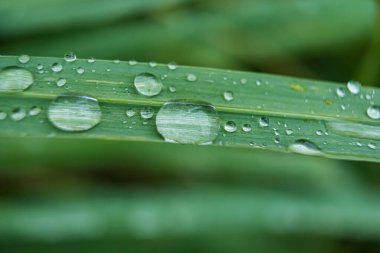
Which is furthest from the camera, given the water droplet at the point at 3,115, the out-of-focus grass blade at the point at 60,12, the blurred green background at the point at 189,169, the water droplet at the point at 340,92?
the out-of-focus grass blade at the point at 60,12

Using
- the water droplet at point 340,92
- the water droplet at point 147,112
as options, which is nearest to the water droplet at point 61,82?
the water droplet at point 147,112

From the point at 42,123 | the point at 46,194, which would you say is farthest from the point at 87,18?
the point at 42,123

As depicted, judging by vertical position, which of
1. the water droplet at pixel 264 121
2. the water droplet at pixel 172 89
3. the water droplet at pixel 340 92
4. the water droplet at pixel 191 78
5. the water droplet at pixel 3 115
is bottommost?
the water droplet at pixel 3 115

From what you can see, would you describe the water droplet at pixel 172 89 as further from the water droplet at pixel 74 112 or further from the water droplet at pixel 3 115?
the water droplet at pixel 3 115

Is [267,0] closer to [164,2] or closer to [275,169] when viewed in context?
[164,2]

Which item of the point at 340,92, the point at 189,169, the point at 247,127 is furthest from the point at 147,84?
the point at 189,169

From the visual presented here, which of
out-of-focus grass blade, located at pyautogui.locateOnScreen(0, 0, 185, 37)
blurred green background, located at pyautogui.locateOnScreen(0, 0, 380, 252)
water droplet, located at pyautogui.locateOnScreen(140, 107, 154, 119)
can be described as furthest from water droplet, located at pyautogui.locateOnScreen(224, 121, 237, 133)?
out-of-focus grass blade, located at pyautogui.locateOnScreen(0, 0, 185, 37)

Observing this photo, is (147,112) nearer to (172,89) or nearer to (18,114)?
(172,89)
